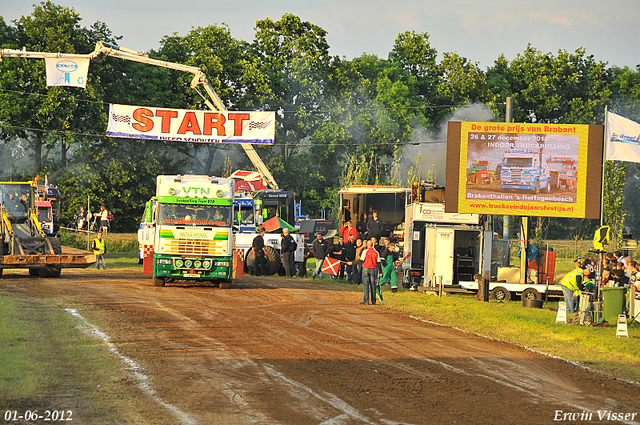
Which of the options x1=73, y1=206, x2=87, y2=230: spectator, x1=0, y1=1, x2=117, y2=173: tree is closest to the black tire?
x1=73, y1=206, x2=87, y2=230: spectator

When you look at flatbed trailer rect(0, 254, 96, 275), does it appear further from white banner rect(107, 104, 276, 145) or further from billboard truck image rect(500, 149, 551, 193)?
billboard truck image rect(500, 149, 551, 193)

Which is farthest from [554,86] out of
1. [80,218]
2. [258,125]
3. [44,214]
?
[44,214]

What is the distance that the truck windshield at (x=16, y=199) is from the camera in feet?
85.7

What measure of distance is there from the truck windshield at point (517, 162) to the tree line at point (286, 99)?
24170mm

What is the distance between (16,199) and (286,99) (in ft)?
122

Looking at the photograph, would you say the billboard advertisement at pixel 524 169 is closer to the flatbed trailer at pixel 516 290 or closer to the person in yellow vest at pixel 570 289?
the flatbed trailer at pixel 516 290

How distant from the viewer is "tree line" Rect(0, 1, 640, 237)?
5300cm

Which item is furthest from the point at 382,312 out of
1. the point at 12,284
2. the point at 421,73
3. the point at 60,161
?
the point at 421,73

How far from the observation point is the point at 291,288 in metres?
24.1

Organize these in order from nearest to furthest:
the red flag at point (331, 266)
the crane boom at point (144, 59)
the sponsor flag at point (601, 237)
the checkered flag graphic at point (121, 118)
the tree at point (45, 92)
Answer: the sponsor flag at point (601, 237)
the red flag at point (331, 266)
the checkered flag graphic at point (121, 118)
the crane boom at point (144, 59)
the tree at point (45, 92)

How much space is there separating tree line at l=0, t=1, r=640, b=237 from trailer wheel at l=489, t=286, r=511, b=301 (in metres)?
24.8

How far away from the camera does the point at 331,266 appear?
28766 millimetres

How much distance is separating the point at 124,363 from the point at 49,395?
6.94 feet

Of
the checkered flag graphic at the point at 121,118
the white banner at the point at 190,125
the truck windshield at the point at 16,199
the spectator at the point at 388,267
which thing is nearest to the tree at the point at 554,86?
the white banner at the point at 190,125
